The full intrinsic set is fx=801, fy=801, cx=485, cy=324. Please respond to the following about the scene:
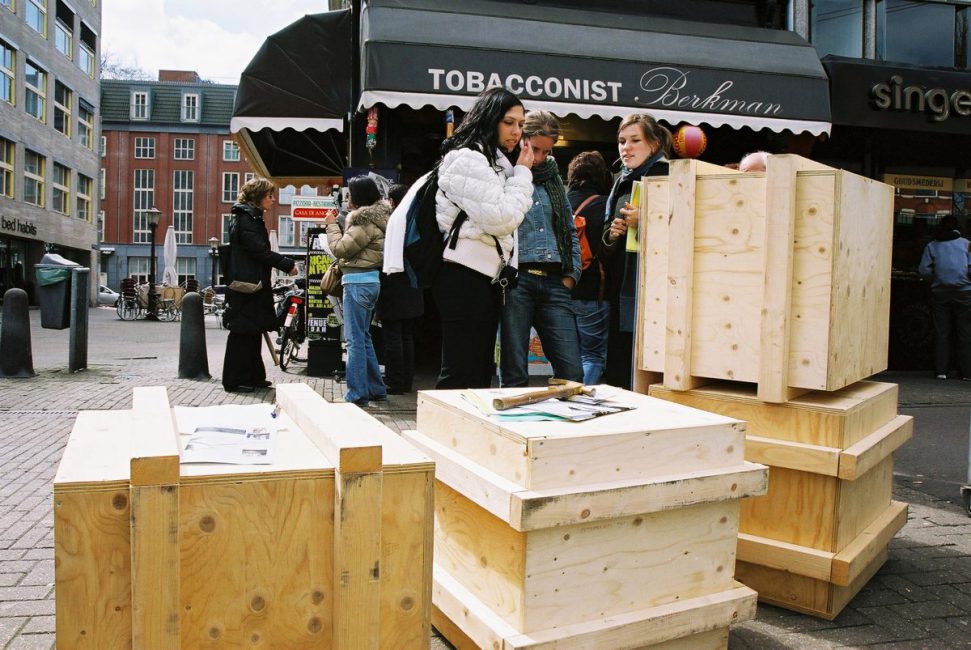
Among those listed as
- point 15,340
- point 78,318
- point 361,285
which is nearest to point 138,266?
point 78,318

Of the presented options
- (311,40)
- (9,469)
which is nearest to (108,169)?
(311,40)

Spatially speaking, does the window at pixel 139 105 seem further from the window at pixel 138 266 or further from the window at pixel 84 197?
the window at pixel 84 197

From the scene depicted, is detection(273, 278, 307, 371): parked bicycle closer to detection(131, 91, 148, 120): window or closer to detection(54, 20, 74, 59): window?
detection(54, 20, 74, 59): window

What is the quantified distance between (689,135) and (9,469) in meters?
4.40

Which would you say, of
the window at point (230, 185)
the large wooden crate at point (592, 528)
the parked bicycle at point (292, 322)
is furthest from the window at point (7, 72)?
the large wooden crate at point (592, 528)

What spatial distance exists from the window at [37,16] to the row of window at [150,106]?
28488mm

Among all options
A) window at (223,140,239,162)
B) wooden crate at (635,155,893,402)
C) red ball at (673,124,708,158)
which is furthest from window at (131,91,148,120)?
wooden crate at (635,155,893,402)

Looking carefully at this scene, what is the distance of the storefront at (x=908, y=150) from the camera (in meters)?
9.30

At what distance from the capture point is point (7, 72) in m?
31.2

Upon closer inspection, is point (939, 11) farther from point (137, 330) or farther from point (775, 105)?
point (137, 330)

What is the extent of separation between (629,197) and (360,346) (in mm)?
3220

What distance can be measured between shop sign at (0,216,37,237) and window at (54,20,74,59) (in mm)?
8799

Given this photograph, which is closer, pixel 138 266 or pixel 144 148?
pixel 138 266

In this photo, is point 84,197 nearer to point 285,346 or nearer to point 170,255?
point 170,255
